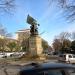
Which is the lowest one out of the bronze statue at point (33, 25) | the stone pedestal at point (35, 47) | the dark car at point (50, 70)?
the dark car at point (50, 70)

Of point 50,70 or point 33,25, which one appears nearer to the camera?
point 50,70

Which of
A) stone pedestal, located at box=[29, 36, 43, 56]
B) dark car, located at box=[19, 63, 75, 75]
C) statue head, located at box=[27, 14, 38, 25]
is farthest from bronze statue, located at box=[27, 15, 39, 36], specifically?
dark car, located at box=[19, 63, 75, 75]

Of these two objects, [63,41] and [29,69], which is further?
[63,41]

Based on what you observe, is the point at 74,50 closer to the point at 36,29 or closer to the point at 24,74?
the point at 36,29

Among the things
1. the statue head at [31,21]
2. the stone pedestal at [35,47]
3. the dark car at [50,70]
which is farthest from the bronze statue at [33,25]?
the dark car at [50,70]

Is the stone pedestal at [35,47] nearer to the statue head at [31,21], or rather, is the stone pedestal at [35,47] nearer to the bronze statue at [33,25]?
the bronze statue at [33,25]

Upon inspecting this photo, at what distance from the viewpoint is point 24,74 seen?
6.74m

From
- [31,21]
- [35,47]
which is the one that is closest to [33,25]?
[31,21]

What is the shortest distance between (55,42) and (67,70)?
13207 cm

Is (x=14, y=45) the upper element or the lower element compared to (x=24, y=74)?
upper

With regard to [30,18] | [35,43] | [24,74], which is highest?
[30,18]

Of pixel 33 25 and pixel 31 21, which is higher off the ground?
pixel 31 21

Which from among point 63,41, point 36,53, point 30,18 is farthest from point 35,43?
point 63,41

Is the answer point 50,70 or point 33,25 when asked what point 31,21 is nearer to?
point 33,25
